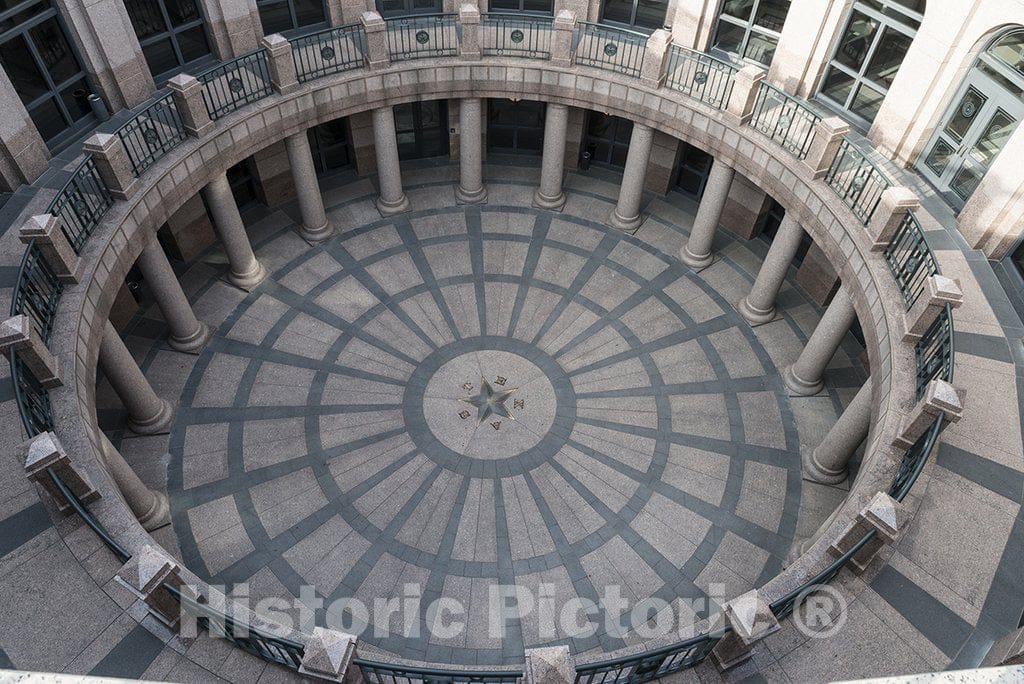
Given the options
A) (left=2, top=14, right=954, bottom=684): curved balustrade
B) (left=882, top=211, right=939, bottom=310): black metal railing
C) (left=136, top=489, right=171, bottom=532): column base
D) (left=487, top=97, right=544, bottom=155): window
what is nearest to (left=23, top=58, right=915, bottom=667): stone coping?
(left=882, top=211, right=939, bottom=310): black metal railing

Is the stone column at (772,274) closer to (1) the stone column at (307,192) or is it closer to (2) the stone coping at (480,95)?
(2) the stone coping at (480,95)

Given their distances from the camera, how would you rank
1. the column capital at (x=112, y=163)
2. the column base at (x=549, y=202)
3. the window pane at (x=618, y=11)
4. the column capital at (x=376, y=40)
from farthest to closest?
the column base at (x=549, y=202), the window pane at (x=618, y=11), the column capital at (x=376, y=40), the column capital at (x=112, y=163)

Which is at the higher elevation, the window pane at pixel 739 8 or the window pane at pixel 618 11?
the window pane at pixel 739 8

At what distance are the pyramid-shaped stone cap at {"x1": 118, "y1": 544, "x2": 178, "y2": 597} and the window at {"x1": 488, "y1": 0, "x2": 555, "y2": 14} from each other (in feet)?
74.1

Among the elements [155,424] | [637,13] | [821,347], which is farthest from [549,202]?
[155,424]

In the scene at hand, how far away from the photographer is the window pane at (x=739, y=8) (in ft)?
76.7

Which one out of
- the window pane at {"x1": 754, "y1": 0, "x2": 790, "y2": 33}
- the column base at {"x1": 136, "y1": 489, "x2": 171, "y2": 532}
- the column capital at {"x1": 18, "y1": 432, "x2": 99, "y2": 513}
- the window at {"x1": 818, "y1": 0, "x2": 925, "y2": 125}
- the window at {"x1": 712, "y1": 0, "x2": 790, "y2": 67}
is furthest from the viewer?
the window at {"x1": 712, "y1": 0, "x2": 790, "y2": 67}

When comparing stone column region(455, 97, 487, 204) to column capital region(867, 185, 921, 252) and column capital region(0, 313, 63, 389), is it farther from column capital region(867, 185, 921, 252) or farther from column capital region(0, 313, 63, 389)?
column capital region(0, 313, 63, 389)

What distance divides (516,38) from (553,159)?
4.59m

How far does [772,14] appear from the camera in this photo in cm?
2306

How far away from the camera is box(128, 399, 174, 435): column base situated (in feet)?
67.3

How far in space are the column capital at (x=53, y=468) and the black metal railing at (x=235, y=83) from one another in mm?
12011

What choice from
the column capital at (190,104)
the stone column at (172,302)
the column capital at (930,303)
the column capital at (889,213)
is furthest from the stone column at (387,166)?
the column capital at (930,303)

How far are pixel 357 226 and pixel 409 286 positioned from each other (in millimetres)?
3957
